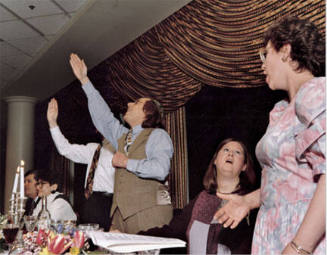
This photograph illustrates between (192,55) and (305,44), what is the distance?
118 cm

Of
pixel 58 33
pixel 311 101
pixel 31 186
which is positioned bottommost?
pixel 31 186

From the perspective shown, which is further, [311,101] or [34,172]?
[34,172]

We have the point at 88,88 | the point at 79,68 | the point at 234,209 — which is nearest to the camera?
the point at 234,209

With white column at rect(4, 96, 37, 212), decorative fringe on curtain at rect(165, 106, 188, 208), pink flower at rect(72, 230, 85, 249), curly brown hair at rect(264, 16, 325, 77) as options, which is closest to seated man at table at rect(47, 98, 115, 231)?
white column at rect(4, 96, 37, 212)

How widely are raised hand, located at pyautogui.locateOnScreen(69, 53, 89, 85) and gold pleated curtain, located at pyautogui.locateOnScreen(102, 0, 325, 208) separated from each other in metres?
0.17

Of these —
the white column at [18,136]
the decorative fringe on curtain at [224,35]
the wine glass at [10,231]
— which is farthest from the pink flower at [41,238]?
the white column at [18,136]

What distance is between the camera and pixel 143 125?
8.50 feet

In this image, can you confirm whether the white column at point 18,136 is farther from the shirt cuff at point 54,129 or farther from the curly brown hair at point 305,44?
the curly brown hair at point 305,44

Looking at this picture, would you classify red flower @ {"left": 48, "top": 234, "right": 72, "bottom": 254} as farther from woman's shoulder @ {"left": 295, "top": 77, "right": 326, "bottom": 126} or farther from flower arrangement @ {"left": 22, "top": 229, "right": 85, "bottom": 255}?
woman's shoulder @ {"left": 295, "top": 77, "right": 326, "bottom": 126}

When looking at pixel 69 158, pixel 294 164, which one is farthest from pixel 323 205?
pixel 69 158

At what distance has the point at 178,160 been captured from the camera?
2.46 metres

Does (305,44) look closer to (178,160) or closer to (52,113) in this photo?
(178,160)

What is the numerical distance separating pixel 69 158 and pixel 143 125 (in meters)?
0.72

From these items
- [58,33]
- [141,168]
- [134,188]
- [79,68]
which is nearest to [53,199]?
[134,188]
